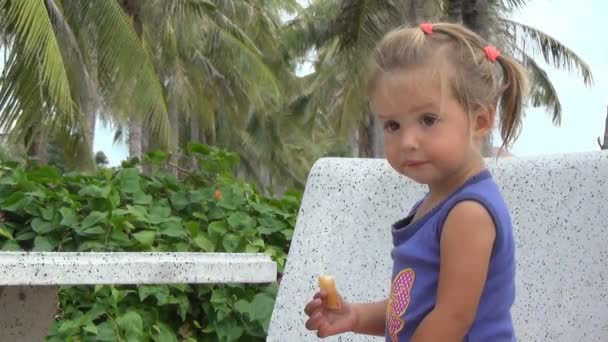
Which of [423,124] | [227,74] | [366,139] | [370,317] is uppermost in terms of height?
[227,74]

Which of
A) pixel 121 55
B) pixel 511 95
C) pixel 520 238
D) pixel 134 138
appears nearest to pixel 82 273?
pixel 511 95

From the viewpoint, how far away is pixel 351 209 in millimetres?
2146

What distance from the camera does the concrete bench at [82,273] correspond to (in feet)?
4.93

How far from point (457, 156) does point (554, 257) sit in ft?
2.04

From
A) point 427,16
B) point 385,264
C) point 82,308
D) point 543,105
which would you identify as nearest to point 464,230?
point 385,264

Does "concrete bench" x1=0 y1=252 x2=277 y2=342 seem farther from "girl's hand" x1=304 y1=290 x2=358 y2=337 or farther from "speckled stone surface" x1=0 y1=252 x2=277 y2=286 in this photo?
"girl's hand" x1=304 y1=290 x2=358 y2=337

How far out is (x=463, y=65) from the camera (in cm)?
133

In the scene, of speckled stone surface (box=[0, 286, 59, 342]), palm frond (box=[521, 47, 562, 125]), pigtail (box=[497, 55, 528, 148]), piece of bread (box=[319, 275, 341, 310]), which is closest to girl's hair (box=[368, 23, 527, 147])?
pigtail (box=[497, 55, 528, 148])

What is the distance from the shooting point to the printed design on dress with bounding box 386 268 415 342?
135cm

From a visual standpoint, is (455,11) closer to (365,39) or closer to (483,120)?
(365,39)

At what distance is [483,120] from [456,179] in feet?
0.31

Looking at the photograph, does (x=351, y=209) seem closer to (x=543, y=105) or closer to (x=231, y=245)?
(x=231, y=245)

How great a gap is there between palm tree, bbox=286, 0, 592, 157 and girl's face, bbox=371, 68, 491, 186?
879 centimetres

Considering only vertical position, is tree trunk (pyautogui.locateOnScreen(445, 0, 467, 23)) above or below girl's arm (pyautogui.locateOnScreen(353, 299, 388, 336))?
above
